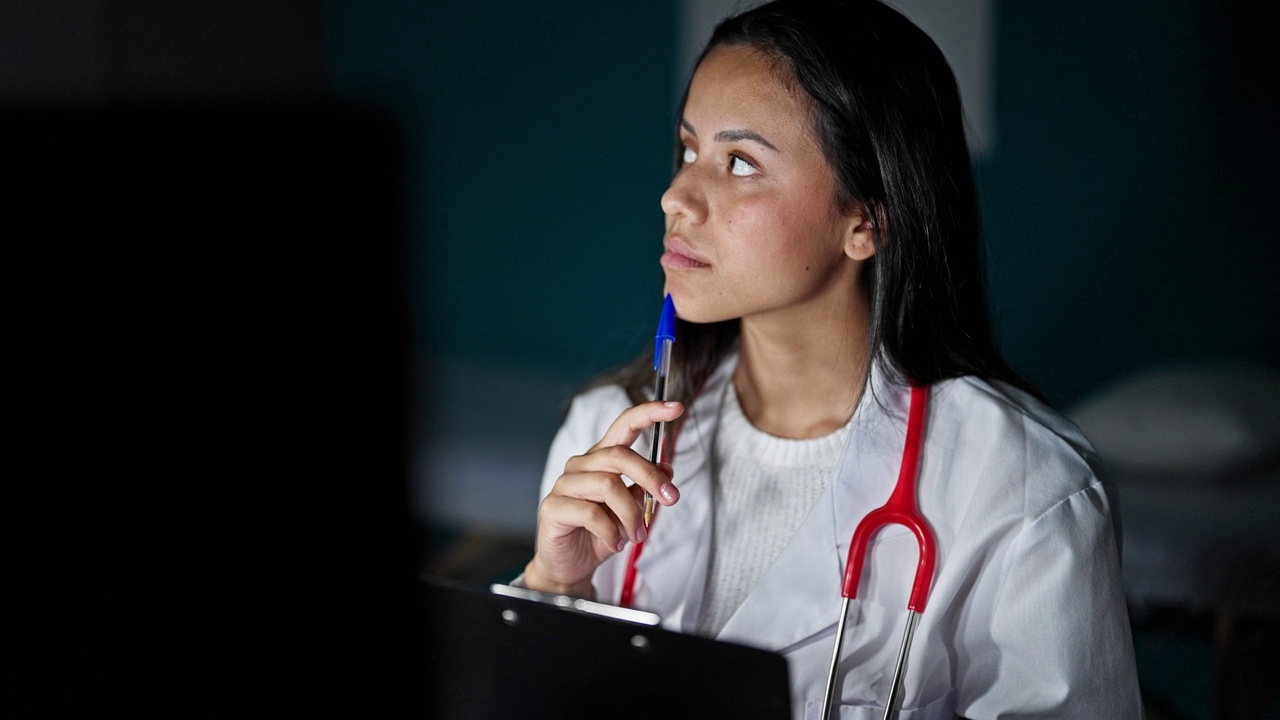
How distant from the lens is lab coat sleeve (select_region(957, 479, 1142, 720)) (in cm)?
91

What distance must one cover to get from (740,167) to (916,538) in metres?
0.37

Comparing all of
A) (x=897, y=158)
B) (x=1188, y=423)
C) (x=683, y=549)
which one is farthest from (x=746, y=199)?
(x=1188, y=423)

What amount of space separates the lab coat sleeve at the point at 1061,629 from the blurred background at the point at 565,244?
0.73 meters

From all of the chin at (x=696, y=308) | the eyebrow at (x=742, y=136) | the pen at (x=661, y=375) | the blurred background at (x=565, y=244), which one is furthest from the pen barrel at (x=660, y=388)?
the blurred background at (x=565, y=244)

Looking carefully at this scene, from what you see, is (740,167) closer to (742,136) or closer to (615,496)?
(742,136)

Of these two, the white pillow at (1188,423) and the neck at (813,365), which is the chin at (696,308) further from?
the white pillow at (1188,423)

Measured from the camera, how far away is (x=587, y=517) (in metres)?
0.90

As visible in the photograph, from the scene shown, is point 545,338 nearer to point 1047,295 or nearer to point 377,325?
point 377,325

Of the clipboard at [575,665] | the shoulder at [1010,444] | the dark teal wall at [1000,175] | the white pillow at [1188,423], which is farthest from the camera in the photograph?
the dark teal wall at [1000,175]

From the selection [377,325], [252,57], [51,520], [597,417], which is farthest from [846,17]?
[377,325]

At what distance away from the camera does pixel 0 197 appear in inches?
32.9

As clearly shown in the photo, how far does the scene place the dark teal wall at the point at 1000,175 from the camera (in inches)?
73.2

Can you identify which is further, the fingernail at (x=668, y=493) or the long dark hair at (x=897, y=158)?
the long dark hair at (x=897, y=158)

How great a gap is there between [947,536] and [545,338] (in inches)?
48.6
